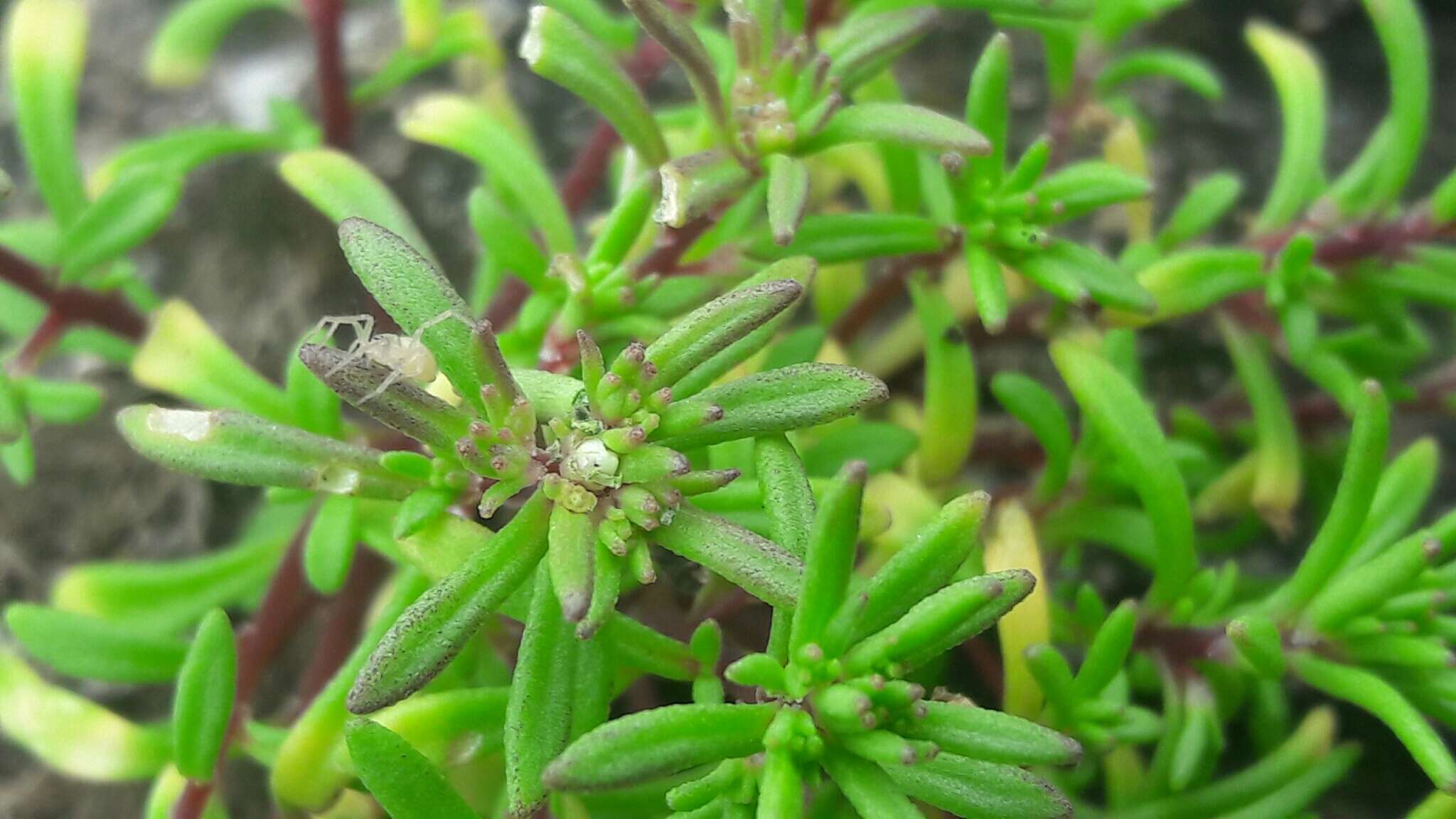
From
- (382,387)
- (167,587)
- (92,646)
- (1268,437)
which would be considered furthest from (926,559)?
(167,587)

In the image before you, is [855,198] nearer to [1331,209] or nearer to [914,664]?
[1331,209]

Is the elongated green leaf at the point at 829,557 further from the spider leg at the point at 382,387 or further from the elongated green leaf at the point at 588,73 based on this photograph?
the elongated green leaf at the point at 588,73

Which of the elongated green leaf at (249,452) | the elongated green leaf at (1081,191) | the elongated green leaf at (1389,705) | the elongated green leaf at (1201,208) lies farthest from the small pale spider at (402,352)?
the elongated green leaf at (1201,208)

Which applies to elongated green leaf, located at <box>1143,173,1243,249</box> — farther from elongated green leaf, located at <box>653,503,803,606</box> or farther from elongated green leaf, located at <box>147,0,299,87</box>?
elongated green leaf, located at <box>147,0,299,87</box>

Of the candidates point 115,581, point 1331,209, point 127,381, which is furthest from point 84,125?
point 1331,209

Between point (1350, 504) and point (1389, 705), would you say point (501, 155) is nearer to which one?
point (1350, 504)

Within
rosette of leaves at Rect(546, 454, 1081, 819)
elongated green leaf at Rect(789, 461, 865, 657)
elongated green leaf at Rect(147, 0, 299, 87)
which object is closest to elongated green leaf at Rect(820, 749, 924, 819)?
rosette of leaves at Rect(546, 454, 1081, 819)
